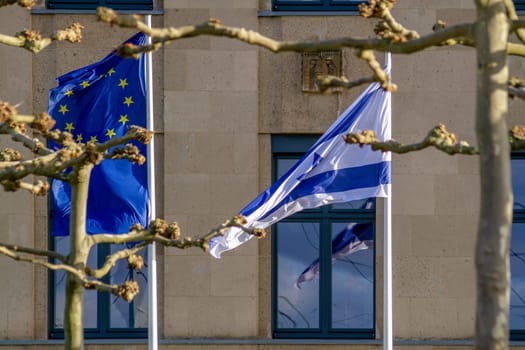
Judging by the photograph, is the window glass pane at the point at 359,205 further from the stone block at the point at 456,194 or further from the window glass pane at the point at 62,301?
the window glass pane at the point at 62,301

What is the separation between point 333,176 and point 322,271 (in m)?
3.84

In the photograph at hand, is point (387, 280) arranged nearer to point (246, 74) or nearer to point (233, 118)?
point (233, 118)

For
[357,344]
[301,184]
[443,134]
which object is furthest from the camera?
[357,344]

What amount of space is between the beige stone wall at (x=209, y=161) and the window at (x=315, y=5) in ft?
1.54

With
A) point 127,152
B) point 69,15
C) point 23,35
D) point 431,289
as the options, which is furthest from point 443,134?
point 69,15

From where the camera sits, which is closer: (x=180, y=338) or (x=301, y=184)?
(x=301, y=184)

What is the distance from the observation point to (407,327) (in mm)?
21562

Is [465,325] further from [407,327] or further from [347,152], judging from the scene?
[347,152]

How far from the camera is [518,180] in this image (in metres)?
21.9

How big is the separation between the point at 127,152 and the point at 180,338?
597cm

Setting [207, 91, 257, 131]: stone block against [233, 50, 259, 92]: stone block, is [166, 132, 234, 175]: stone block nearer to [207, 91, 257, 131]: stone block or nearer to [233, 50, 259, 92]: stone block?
[207, 91, 257, 131]: stone block

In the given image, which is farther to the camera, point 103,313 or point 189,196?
point 103,313

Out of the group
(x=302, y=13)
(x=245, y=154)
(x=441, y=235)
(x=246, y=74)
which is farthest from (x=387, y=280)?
(x=302, y=13)

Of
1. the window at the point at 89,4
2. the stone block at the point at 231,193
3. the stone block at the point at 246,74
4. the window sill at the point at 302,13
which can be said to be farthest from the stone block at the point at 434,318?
the window at the point at 89,4
